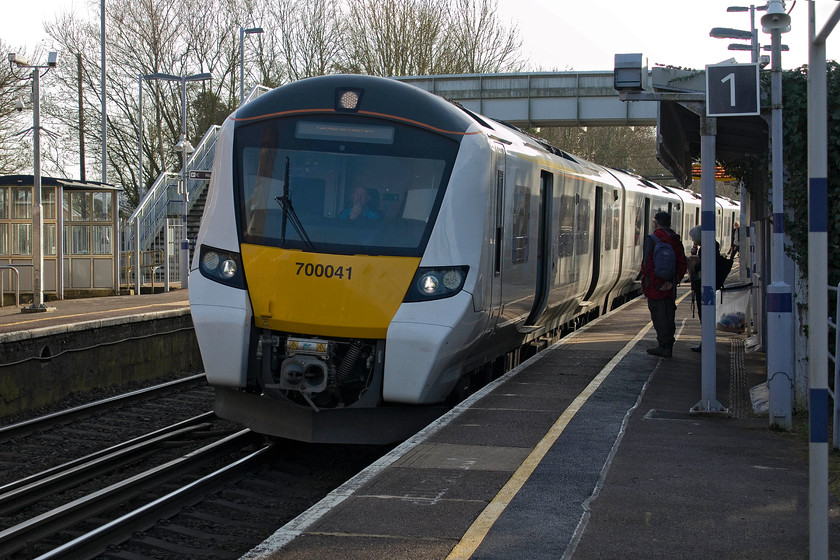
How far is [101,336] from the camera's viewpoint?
14086 millimetres

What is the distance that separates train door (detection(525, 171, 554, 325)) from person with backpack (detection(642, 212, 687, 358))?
108 centimetres

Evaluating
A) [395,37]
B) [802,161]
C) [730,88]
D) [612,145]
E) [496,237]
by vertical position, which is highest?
[395,37]

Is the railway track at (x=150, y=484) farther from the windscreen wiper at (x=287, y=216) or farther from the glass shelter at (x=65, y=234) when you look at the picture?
the glass shelter at (x=65, y=234)

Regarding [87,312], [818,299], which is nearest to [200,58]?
[87,312]

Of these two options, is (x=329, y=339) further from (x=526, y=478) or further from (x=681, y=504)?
(x=681, y=504)

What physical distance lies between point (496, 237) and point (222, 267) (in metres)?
2.31

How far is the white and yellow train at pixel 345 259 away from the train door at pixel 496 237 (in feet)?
0.11

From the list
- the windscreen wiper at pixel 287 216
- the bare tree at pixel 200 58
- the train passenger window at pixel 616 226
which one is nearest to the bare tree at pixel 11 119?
the bare tree at pixel 200 58

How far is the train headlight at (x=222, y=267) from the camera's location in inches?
313

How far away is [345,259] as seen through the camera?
774cm

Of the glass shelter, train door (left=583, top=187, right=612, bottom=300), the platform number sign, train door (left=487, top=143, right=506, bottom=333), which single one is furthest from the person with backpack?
the glass shelter

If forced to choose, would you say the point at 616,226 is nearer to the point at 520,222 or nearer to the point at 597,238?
the point at 597,238

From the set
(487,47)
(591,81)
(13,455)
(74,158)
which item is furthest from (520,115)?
(13,455)

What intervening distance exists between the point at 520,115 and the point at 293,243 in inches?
970
